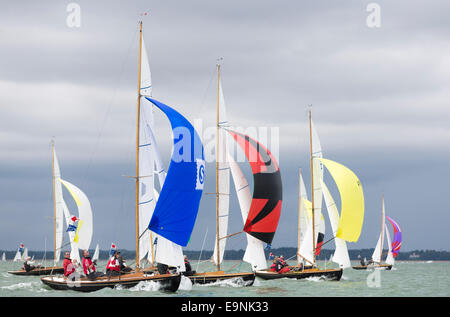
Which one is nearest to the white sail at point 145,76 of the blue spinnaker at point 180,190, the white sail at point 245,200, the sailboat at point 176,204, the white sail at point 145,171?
the white sail at point 145,171

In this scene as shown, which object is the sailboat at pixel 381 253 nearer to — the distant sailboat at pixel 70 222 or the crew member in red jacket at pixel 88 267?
the distant sailboat at pixel 70 222

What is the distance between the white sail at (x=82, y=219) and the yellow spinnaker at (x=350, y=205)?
15526mm

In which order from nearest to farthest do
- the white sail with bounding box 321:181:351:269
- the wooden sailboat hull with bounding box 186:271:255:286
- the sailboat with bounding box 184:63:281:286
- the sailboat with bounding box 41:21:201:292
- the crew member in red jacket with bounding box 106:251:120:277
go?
the sailboat with bounding box 41:21:201:292
the crew member in red jacket with bounding box 106:251:120:277
the wooden sailboat hull with bounding box 186:271:255:286
the sailboat with bounding box 184:63:281:286
the white sail with bounding box 321:181:351:269

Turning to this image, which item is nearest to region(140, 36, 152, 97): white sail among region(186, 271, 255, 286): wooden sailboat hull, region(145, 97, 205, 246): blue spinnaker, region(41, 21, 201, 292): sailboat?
region(41, 21, 201, 292): sailboat

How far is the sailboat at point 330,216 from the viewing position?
38000mm

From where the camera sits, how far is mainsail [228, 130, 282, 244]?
34344 mm

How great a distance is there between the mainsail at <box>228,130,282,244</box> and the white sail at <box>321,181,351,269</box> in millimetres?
7418

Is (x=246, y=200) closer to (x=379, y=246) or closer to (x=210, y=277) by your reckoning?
(x=210, y=277)

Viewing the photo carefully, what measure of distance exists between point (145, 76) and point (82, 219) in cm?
1623

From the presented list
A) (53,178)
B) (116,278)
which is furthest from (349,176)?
(53,178)

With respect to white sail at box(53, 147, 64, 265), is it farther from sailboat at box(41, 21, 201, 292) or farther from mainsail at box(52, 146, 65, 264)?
sailboat at box(41, 21, 201, 292)
